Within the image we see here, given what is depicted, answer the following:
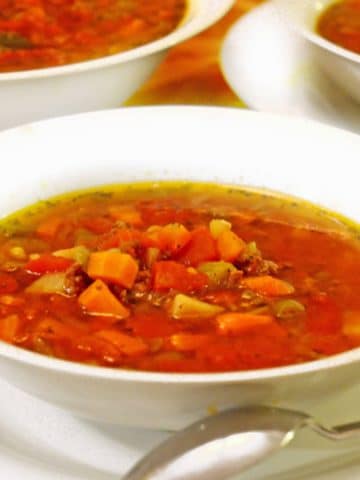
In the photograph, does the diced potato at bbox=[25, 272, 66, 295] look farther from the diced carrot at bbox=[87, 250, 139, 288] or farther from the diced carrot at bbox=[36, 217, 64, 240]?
the diced carrot at bbox=[36, 217, 64, 240]

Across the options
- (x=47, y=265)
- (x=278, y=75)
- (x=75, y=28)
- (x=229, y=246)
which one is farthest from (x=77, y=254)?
(x=75, y=28)

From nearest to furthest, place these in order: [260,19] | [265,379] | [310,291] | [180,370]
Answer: [265,379] → [180,370] → [310,291] → [260,19]

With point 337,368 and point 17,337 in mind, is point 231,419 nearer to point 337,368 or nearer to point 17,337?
point 337,368

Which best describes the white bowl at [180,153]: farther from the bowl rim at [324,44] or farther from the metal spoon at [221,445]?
the metal spoon at [221,445]

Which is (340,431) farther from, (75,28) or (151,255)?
(75,28)

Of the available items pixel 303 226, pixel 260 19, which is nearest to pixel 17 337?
pixel 303 226
